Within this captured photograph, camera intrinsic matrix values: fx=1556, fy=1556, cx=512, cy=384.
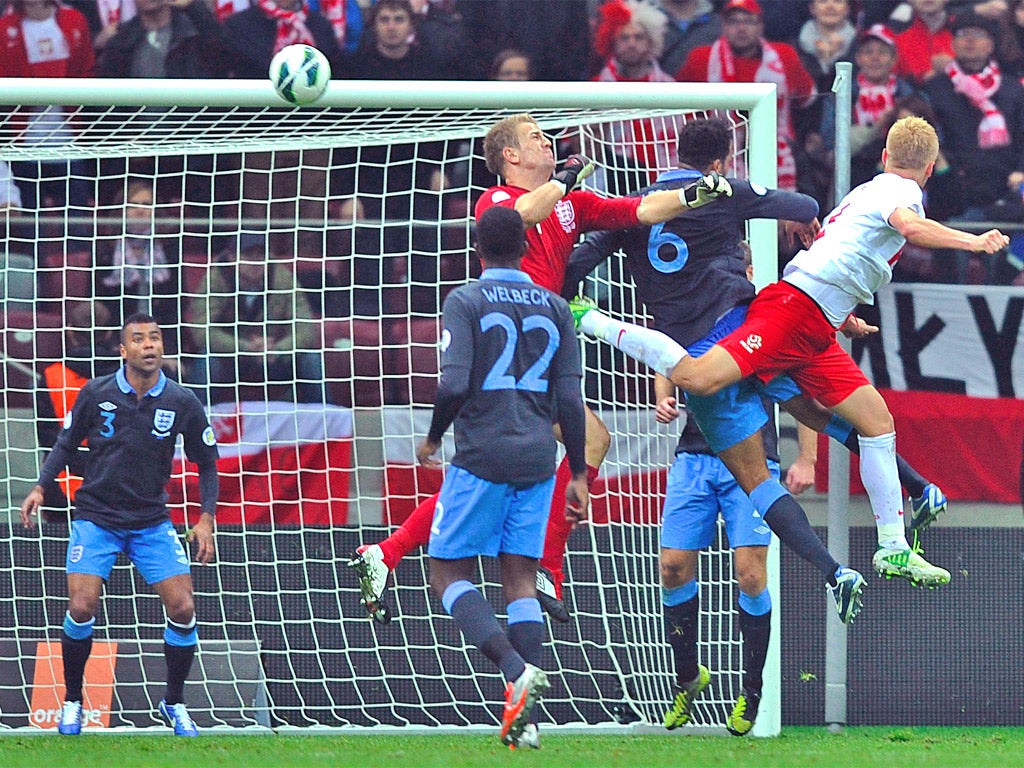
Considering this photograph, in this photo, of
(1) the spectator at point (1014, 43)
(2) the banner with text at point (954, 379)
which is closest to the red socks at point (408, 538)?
(2) the banner with text at point (954, 379)

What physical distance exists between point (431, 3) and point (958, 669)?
5.22 metres

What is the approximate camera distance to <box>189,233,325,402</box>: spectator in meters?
8.54

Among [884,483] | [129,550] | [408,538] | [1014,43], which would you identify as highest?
[1014,43]

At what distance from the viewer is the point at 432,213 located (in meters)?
9.12

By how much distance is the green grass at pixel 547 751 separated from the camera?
5.25m

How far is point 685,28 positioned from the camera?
400 inches

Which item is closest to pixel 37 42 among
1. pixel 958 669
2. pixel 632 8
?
pixel 632 8

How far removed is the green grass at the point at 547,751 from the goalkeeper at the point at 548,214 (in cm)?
69

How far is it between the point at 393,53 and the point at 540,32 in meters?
0.96

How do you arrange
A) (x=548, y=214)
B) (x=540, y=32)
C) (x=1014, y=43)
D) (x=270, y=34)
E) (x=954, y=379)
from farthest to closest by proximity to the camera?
(x=1014, y=43) < (x=540, y=32) < (x=270, y=34) < (x=954, y=379) < (x=548, y=214)

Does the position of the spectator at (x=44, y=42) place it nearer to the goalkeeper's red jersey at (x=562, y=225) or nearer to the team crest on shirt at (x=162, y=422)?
the team crest on shirt at (x=162, y=422)

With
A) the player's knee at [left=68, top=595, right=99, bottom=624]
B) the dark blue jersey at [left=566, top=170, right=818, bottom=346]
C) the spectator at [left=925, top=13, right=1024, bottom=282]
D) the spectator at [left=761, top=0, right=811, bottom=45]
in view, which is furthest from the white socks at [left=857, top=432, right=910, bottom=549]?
the spectator at [left=761, top=0, right=811, bottom=45]

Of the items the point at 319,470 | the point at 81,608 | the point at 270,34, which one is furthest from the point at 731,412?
the point at 270,34

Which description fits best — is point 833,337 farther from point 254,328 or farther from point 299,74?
point 254,328
